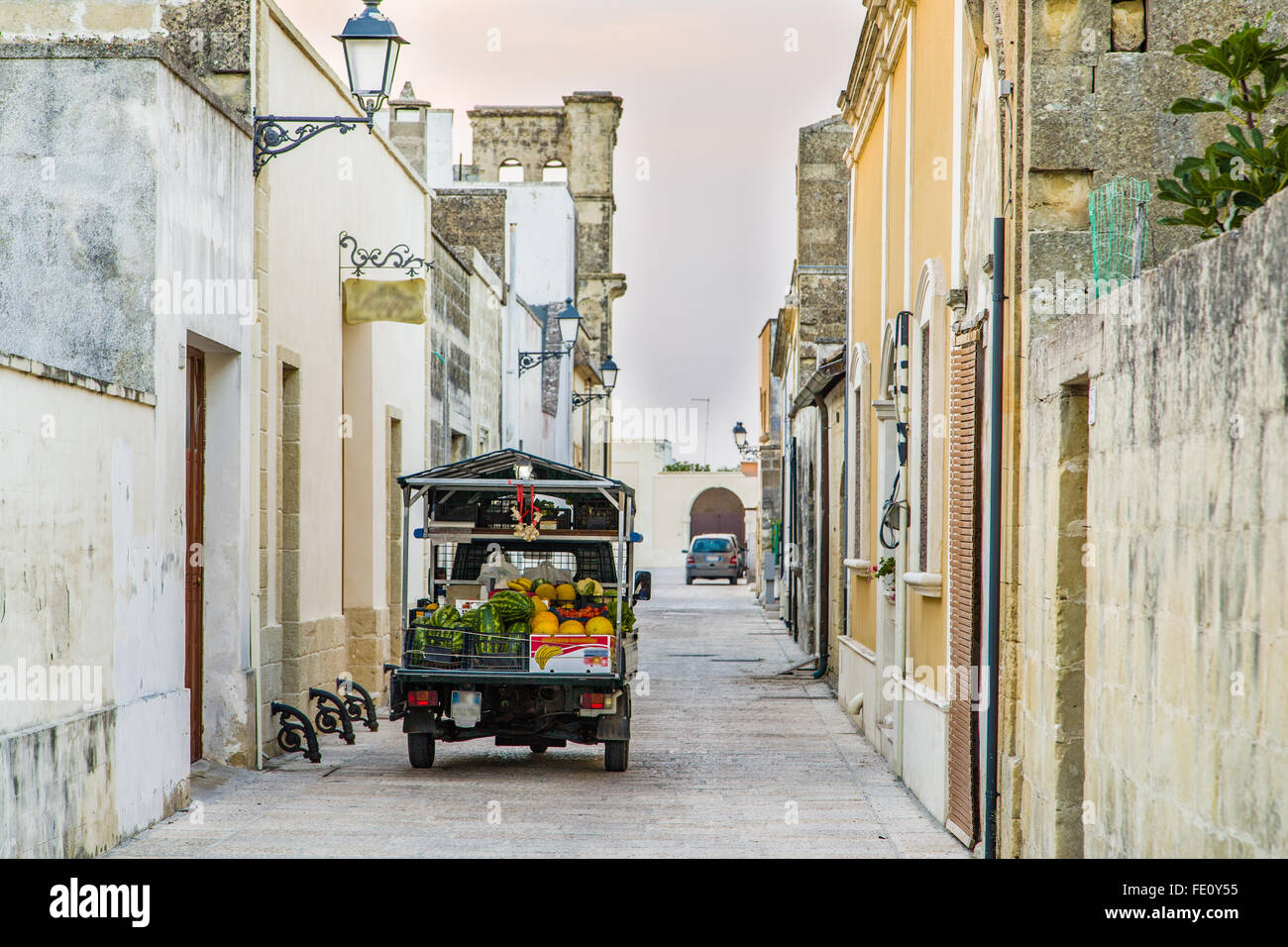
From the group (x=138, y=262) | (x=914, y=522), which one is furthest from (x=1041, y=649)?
(x=138, y=262)

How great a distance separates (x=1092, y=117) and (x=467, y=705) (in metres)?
6.59

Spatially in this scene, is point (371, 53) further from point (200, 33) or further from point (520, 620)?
point (520, 620)

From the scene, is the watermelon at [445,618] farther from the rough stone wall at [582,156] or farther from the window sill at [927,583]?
the rough stone wall at [582,156]

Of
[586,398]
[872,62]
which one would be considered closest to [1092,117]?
[872,62]

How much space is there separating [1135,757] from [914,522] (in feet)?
20.7

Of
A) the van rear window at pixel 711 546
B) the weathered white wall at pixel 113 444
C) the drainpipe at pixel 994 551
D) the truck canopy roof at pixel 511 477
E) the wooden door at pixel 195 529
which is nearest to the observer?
the weathered white wall at pixel 113 444

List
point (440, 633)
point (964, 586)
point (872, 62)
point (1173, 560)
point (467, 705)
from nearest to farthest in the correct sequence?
point (1173, 560), point (964, 586), point (467, 705), point (440, 633), point (872, 62)

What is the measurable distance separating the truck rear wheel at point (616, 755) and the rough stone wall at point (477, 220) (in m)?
18.4

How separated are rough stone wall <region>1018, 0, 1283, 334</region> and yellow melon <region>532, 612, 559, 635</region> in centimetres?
548

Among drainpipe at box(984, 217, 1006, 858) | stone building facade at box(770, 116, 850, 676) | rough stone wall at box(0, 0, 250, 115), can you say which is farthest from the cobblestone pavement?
stone building facade at box(770, 116, 850, 676)

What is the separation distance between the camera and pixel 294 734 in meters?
12.6

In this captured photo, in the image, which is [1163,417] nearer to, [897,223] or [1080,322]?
[1080,322]

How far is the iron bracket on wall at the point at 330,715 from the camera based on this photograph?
1334cm

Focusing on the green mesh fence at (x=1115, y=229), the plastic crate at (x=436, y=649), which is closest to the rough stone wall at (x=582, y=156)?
the plastic crate at (x=436, y=649)
